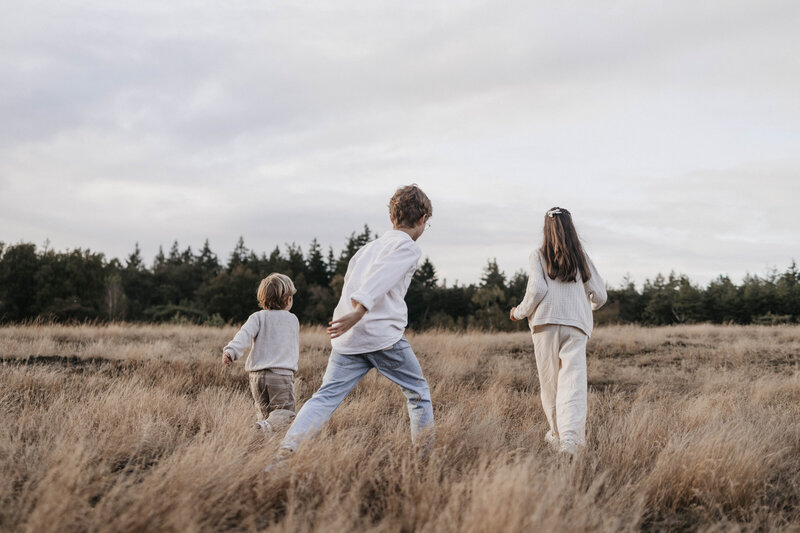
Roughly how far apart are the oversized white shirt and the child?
1270 mm

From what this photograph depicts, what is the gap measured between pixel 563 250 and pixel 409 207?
4.85 ft

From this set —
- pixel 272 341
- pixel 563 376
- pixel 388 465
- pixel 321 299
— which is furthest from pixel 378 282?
pixel 321 299

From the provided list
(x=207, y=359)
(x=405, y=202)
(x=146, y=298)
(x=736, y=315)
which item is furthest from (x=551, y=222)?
(x=146, y=298)

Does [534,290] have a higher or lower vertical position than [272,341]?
higher

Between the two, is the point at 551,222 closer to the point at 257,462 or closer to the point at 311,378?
the point at 257,462

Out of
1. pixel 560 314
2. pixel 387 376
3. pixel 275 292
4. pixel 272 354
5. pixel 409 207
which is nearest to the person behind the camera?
pixel 387 376

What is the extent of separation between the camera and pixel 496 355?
34.9 ft

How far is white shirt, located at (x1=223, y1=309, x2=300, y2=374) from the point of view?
4.75 m

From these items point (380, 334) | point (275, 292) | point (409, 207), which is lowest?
point (380, 334)

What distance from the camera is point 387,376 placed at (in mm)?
3697

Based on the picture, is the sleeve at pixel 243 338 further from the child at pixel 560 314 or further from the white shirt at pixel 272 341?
the child at pixel 560 314

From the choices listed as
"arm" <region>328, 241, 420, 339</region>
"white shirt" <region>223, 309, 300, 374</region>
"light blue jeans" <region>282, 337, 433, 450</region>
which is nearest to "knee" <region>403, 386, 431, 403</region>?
"light blue jeans" <region>282, 337, 433, 450</region>

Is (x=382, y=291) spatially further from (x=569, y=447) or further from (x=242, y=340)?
(x=569, y=447)

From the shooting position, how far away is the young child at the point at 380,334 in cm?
350
